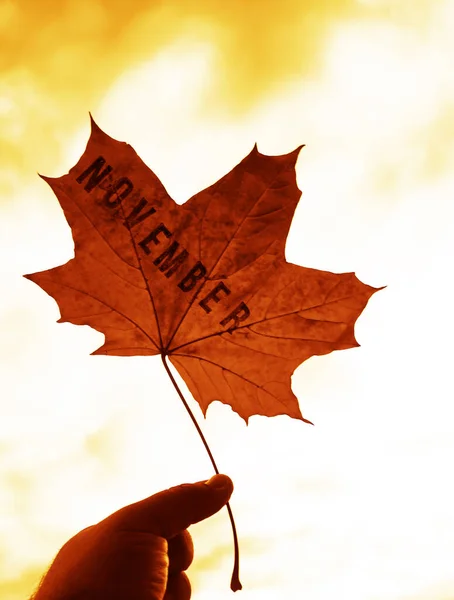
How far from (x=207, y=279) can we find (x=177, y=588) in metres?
0.96

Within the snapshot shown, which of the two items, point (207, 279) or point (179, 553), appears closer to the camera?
point (207, 279)

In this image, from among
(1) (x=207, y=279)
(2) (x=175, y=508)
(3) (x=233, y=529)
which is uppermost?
(1) (x=207, y=279)

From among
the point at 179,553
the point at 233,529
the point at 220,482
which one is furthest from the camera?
the point at 179,553

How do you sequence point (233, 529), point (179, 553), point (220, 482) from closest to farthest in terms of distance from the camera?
point (233, 529), point (220, 482), point (179, 553)

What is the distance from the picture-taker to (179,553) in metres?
1.67

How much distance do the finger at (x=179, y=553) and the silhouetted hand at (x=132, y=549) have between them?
7.8 inches

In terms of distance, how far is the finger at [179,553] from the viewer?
1.66m

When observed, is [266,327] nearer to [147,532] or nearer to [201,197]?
[201,197]

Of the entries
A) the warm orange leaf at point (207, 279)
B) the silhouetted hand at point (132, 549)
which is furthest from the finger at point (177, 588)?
the warm orange leaf at point (207, 279)

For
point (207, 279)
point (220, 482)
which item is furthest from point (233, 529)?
point (207, 279)

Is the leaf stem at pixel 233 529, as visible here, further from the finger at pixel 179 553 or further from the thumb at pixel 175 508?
the finger at pixel 179 553

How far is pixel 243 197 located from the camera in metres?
1.48

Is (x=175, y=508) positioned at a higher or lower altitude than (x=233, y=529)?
higher

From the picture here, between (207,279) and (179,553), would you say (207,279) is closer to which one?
(207,279)
